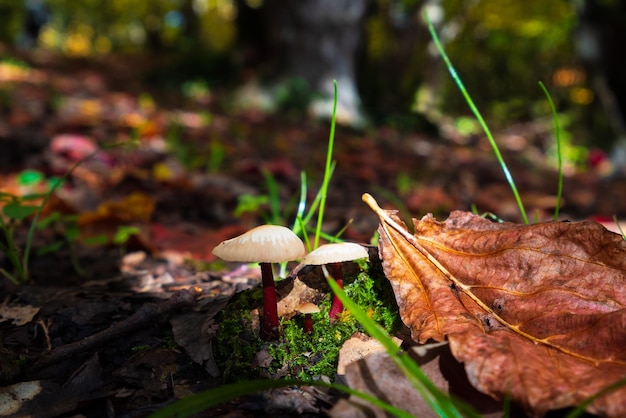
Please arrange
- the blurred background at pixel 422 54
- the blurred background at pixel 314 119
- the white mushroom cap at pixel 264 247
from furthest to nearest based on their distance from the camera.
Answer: the blurred background at pixel 422 54 → the blurred background at pixel 314 119 → the white mushroom cap at pixel 264 247

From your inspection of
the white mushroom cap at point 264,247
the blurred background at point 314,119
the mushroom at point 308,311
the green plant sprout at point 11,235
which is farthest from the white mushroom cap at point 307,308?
the blurred background at point 314,119

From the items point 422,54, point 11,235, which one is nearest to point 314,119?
point 11,235

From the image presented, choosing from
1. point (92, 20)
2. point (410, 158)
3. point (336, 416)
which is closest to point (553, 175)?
point (410, 158)

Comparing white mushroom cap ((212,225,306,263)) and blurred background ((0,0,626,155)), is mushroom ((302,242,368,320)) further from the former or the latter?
blurred background ((0,0,626,155))

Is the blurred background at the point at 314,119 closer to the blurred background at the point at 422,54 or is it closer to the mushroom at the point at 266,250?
the blurred background at the point at 422,54

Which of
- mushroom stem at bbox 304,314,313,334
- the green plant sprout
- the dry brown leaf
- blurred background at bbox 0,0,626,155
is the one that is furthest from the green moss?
blurred background at bbox 0,0,626,155

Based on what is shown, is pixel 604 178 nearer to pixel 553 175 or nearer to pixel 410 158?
pixel 553 175
